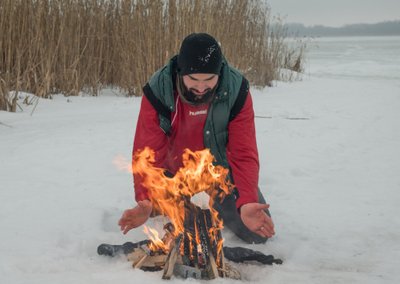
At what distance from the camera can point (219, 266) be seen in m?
2.14

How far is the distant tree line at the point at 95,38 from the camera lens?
6.19 metres

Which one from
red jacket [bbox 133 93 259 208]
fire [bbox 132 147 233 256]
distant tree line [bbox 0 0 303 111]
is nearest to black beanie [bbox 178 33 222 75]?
red jacket [bbox 133 93 259 208]

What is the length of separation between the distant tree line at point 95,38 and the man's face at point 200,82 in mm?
4360

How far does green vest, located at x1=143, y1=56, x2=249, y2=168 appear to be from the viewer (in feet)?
7.57

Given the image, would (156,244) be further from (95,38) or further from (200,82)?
(95,38)

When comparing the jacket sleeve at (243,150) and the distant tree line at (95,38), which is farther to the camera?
the distant tree line at (95,38)

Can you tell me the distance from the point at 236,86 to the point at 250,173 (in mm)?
451

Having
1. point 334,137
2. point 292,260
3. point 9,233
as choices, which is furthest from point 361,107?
point 9,233

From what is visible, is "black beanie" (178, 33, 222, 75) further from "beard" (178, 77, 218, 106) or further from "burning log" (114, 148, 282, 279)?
"burning log" (114, 148, 282, 279)

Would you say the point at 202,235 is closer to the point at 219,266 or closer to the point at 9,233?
the point at 219,266

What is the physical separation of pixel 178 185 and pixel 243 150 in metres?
0.39

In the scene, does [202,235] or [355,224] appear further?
[355,224]

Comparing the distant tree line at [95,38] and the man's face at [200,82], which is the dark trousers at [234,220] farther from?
the distant tree line at [95,38]

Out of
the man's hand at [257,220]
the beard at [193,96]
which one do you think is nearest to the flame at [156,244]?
the man's hand at [257,220]
